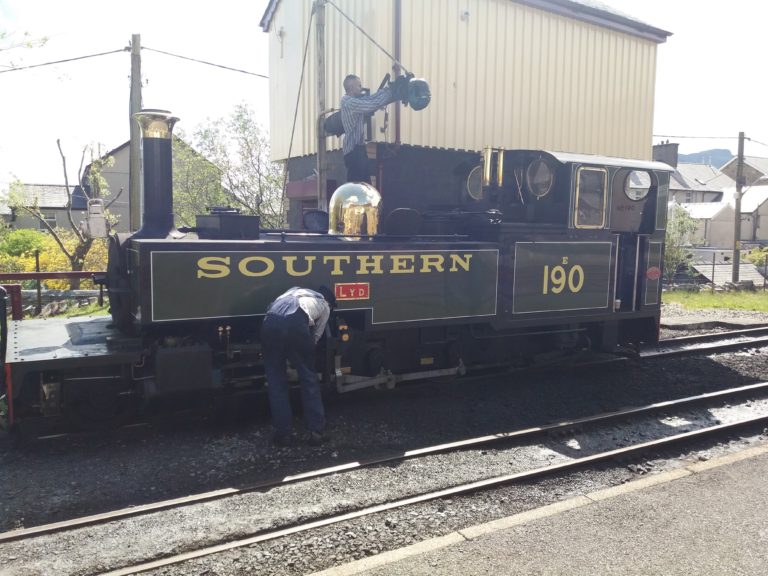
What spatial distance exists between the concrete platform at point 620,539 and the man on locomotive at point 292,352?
1959 millimetres

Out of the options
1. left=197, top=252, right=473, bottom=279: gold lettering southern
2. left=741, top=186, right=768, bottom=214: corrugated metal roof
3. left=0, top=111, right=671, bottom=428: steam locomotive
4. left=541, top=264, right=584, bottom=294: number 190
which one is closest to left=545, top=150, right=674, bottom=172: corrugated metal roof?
left=0, top=111, right=671, bottom=428: steam locomotive

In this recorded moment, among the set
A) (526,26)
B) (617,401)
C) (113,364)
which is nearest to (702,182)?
(526,26)

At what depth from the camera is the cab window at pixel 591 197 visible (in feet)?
24.0

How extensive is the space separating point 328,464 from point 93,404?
80.5 inches

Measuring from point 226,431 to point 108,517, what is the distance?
1681 millimetres

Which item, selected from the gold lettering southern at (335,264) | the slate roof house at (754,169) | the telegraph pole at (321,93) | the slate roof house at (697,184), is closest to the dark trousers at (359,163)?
the telegraph pole at (321,93)

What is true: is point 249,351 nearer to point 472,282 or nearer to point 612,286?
point 472,282

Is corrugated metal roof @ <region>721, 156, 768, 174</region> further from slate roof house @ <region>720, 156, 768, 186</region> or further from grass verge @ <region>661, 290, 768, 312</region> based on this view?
grass verge @ <region>661, 290, 768, 312</region>

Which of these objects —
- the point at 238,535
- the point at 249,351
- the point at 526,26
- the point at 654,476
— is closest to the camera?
the point at 238,535

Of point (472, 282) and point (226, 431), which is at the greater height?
point (472, 282)

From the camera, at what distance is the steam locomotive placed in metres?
5.15

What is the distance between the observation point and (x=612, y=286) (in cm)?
778

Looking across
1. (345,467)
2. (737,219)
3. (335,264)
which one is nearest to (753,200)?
(737,219)

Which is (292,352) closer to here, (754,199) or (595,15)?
(595,15)
